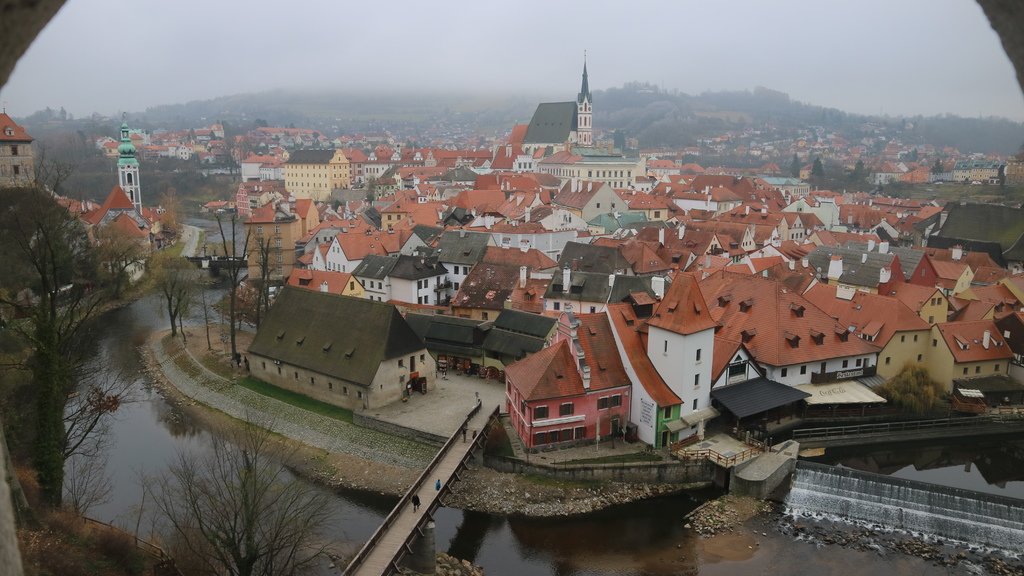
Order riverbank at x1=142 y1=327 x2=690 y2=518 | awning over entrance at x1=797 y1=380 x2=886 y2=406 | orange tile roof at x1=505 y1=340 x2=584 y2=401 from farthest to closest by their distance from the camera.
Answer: awning over entrance at x1=797 y1=380 x2=886 y2=406 < orange tile roof at x1=505 y1=340 x2=584 y2=401 < riverbank at x1=142 y1=327 x2=690 y2=518

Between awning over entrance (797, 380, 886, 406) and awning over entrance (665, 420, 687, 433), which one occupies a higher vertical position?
awning over entrance (665, 420, 687, 433)

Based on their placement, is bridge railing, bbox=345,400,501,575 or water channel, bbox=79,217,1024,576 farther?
water channel, bbox=79,217,1024,576

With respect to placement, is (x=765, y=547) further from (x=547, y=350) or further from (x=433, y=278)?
(x=433, y=278)

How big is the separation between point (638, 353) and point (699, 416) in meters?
3.05

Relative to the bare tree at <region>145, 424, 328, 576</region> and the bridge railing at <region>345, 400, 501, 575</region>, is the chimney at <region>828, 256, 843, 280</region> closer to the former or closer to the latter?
the bridge railing at <region>345, 400, 501, 575</region>

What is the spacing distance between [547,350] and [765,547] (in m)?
9.63

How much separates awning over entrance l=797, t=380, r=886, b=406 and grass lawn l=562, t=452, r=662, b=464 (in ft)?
24.0

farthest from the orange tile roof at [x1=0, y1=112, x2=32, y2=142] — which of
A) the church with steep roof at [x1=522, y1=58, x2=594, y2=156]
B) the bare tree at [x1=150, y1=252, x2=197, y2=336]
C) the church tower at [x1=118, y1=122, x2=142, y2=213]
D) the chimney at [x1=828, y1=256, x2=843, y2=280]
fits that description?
the church with steep roof at [x1=522, y1=58, x2=594, y2=156]

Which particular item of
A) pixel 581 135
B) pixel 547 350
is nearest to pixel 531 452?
pixel 547 350

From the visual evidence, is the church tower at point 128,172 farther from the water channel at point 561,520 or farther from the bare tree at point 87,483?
the bare tree at point 87,483

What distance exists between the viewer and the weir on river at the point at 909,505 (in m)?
21.6

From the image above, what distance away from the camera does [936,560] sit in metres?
20.4

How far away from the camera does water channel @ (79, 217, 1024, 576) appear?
20.8 m

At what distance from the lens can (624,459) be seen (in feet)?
81.6
